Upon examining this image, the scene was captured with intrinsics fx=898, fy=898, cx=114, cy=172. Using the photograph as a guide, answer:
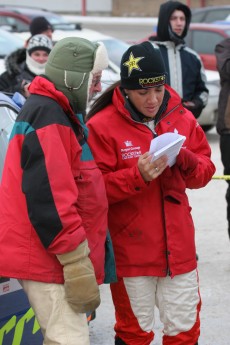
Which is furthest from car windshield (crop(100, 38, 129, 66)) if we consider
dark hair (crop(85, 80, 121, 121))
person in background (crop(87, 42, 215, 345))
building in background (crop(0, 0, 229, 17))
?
building in background (crop(0, 0, 229, 17))

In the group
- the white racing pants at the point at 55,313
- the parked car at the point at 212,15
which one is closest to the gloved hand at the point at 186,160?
the white racing pants at the point at 55,313

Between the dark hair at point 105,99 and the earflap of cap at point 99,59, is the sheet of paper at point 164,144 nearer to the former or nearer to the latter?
the earflap of cap at point 99,59

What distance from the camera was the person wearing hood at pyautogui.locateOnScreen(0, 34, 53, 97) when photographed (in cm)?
785

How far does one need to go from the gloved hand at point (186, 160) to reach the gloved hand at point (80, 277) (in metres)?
0.84

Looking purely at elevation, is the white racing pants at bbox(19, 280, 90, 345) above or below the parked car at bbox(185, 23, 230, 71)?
above

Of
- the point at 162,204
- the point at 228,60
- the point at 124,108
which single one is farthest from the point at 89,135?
→ the point at 228,60

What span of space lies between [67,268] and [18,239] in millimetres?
228

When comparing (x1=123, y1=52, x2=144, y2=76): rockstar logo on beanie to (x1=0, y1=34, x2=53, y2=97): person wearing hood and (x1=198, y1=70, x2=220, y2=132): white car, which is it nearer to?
(x1=0, y1=34, x2=53, y2=97): person wearing hood

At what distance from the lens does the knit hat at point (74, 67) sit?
3.55 meters

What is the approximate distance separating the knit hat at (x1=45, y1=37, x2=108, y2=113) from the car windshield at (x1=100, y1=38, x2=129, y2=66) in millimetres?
10365

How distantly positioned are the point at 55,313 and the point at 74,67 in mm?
969

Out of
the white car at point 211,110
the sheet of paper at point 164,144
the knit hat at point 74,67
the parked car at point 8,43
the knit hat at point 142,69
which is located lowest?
the white car at point 211,110

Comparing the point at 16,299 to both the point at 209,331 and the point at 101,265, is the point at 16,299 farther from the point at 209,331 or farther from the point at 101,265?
the point at 209,331

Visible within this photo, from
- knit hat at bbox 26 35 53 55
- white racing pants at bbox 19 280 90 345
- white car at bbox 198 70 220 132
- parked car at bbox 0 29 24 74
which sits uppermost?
white racing pants at bbox 19 280 90 345
